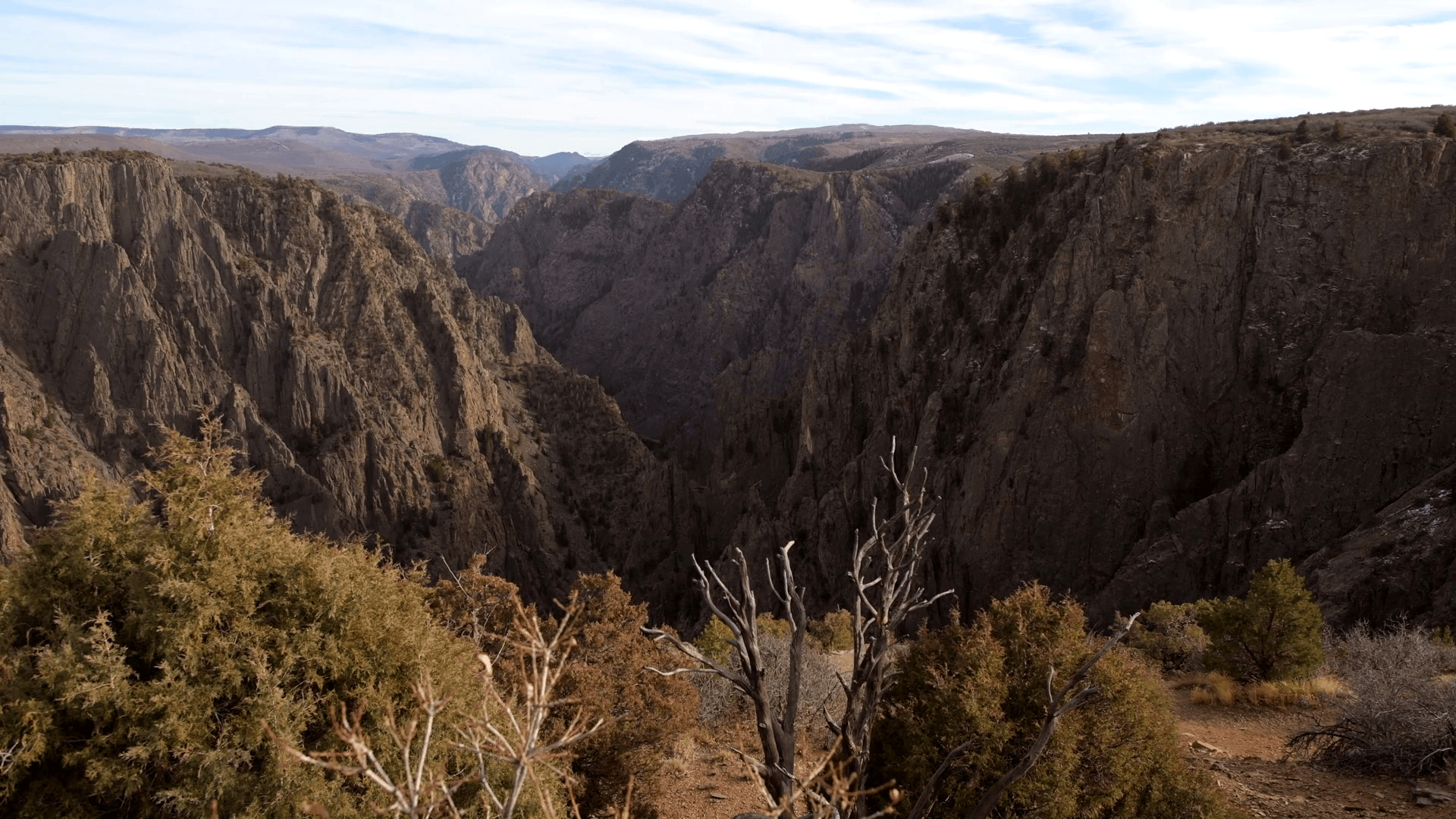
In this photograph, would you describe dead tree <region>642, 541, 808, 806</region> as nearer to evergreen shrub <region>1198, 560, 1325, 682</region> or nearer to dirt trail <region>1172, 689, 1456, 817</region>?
dirt trail <region>1172, 689, 1456, 817</region>

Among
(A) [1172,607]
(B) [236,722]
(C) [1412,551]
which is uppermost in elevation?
(B) [236,722]

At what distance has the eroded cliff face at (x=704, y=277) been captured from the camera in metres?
120

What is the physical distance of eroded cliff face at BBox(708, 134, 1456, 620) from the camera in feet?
116

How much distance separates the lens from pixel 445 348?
89.4m

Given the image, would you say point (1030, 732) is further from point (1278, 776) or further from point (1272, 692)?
point (1272, 692)

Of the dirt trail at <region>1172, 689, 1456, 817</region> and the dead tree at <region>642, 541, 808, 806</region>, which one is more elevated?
the dead tree at <region>642, 541, 808, 806</region>

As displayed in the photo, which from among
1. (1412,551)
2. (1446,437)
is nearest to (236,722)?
(1412,551)

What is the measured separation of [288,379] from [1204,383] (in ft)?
228

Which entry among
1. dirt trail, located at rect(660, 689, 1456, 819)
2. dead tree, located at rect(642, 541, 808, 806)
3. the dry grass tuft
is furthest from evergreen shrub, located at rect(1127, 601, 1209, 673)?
dead tree, located at rect(642, 541, 808, 806)

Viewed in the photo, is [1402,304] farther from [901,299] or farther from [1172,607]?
[901,299]

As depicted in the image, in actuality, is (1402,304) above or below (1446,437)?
above

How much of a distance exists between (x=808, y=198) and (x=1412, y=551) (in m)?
109

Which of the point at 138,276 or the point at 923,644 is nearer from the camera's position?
the point at 923,644

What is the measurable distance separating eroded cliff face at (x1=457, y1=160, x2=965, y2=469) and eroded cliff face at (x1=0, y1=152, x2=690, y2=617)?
69.1 feet
